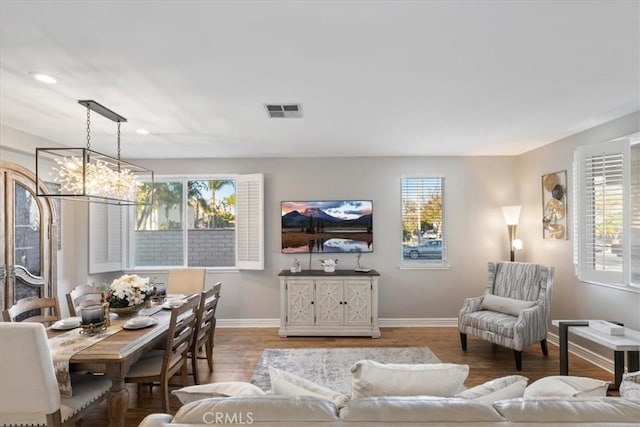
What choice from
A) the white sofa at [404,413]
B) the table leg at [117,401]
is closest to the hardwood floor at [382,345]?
the table leg at [117,401]

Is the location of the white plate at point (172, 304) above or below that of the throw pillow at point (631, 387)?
below

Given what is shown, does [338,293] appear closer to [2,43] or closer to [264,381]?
[264,381]

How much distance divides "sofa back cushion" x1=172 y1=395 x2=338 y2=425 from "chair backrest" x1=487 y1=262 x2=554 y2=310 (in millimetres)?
3516

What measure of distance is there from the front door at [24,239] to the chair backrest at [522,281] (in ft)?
17.5

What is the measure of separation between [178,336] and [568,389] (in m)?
2.49

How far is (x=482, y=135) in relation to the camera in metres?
4.01

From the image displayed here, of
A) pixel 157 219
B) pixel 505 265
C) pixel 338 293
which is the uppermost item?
pixel 157 219

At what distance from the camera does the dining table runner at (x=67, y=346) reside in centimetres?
207

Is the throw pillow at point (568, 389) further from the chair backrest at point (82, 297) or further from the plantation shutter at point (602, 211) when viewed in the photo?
the chair backrest at point (82, 297)

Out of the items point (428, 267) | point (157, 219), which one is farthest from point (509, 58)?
point (157, 219)

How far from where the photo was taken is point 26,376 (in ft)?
6.17

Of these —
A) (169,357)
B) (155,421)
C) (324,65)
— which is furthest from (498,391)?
(169,357)

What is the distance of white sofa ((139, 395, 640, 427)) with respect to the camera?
A: 3.73 ft

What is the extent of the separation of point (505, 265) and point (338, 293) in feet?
6.98
